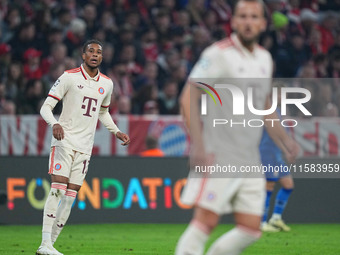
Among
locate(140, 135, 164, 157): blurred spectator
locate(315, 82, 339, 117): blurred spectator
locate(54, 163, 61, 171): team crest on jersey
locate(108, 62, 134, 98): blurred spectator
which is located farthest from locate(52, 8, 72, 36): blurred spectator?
locate(54, 163, 61, 171): team crest on jersey

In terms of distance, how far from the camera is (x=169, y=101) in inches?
653

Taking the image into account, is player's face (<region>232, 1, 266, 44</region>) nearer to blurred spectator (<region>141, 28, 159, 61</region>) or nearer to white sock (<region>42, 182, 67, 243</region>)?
white sock (<region>42, 182, 67, 243</region>)

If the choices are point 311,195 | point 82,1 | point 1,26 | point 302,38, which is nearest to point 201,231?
point 311,195

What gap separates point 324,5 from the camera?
2077cm

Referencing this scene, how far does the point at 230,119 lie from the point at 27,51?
34.5 ft

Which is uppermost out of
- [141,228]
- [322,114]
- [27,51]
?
[27,51]

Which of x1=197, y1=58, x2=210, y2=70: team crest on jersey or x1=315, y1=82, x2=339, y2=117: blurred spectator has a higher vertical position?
x1=197, y1=58, x2=210, y2=70: team crest on jersey

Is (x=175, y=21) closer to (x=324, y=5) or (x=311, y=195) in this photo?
(x=324, y=5)

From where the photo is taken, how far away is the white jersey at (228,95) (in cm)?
588

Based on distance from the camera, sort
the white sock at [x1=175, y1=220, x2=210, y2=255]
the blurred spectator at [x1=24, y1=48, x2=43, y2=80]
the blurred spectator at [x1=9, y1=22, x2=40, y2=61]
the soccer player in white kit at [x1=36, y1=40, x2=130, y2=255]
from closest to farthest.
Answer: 1. the white sock at [x1=175, y1=220, x2=210, y2=255]
2. the soccer player in white kit at [x1=36, y1=40, x2=130, y2=255]
3. the blurred spectator at [x1=24, y1=48, x2=43, y2=80]
4. the blurred spectator at [x1=9, y1=22, x2=40, y2=61]

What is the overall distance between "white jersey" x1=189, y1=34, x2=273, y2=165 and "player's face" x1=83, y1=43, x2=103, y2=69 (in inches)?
134

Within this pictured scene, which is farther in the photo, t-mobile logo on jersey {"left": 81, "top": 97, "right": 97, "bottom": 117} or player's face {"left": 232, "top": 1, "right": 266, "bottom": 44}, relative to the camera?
t-mobile logo on jersey {"left": 81, "top": 97, "right": 97, "bottom": 117}

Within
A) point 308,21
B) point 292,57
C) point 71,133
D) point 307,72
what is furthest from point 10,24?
point 71,133

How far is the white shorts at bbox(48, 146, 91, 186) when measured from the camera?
9008 millimetres
